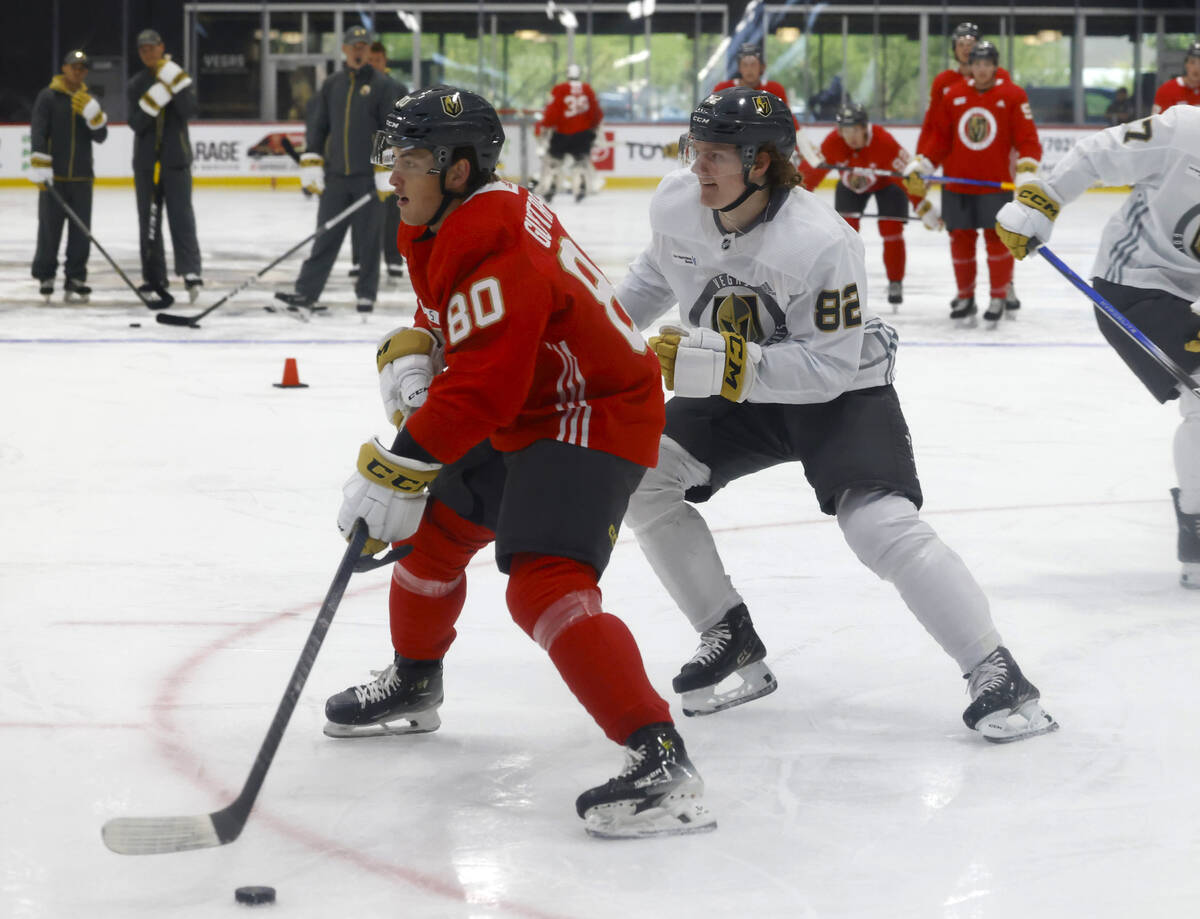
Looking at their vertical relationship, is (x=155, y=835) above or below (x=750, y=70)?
below

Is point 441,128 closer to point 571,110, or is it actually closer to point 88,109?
point 88,109

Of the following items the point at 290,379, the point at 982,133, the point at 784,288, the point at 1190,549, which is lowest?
the point at 1190,549

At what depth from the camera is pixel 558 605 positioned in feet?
6.87

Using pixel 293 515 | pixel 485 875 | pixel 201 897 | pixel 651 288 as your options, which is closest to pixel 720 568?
pixel 651 288

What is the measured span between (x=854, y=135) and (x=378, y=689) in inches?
272

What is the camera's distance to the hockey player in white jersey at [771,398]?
2.49m

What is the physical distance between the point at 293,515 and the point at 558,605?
6.47 feet

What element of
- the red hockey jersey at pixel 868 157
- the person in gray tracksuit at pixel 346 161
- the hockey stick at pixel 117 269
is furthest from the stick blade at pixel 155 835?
the red hockey jersey at pixel 868 157

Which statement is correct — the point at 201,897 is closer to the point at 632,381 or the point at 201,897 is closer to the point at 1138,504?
the point at 632,381

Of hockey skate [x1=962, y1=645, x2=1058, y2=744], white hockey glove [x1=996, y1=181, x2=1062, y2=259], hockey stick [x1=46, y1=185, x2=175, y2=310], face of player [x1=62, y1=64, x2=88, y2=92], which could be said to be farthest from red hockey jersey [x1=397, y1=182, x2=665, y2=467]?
face of player [x1=62, y1=64, x2=88, y2=92]

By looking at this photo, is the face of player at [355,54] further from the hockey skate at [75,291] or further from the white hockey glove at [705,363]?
the white hockey glove at [705,363]

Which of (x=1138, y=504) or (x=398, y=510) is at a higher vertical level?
(x=398, y=510)

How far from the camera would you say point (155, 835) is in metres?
1.96

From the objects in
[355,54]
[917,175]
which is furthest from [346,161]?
[917,175]
